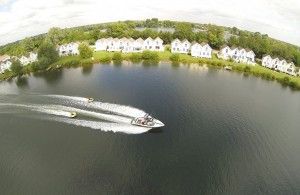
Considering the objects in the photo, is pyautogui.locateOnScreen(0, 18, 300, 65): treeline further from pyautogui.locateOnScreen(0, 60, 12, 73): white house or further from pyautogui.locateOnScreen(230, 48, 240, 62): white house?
pyautogui.locateOnScreen(0, 60, 12, 73): white house

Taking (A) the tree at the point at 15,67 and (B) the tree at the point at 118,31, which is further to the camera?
(B) the tree at the point at 118,31

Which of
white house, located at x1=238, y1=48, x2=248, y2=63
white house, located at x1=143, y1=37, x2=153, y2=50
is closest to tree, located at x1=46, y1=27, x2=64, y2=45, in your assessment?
white house, located at x1=143, y1=37, x2=153, y2=50

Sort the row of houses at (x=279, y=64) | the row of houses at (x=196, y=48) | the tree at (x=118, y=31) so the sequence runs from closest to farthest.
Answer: the row of houses at (x=279, y=64)
the row of houses at (x=196, y=48)
the tree at (x=118, y=31)

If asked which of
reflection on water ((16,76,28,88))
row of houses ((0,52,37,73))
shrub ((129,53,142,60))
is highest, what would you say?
shrub ((129,53,142,60))

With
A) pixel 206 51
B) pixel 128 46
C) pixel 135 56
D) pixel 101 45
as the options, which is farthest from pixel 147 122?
pixel 101 45

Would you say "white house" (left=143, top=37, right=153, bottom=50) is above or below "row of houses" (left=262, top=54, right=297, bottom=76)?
above

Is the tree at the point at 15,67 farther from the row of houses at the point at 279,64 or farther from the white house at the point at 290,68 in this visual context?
the white house at the point at 290,68

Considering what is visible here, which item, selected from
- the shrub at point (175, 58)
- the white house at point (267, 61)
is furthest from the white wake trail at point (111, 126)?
the white house at point (267, 61)
